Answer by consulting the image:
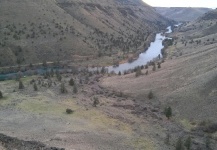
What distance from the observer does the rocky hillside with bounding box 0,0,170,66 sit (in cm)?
10425

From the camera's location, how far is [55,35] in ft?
382

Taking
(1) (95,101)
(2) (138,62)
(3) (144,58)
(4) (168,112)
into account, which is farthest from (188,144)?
(3) (144,58)

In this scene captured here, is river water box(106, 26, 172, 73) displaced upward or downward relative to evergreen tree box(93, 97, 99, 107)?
upward

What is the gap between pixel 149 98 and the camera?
226ft

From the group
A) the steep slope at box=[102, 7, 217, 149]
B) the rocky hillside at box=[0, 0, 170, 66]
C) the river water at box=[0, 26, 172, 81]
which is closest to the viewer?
the steep slope at box=[102, 7, 217, 149]

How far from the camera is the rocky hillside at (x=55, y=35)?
342 feet

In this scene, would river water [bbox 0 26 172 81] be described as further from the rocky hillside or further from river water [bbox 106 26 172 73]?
the rocky hillside

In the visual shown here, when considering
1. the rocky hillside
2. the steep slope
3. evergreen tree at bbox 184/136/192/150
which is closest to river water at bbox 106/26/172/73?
the rocky hillside

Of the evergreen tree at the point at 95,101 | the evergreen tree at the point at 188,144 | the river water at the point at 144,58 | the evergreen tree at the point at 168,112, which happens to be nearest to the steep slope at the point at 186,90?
the evergreen tree at the point at 168,112

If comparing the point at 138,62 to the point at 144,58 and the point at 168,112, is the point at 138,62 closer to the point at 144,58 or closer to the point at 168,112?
the point at 144,58

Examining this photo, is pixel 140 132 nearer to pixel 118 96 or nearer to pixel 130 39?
pixel 118 96

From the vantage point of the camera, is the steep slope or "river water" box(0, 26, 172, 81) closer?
the steep slope

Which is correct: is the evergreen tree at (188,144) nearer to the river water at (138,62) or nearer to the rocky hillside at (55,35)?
the river water at (138,62)

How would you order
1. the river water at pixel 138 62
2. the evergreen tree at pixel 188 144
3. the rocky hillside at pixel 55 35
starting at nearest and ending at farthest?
1. the evergreen tree at pixel 188 144
2. the river water at pixel 138 62
3. the rocky hillside at pixel 55 35
